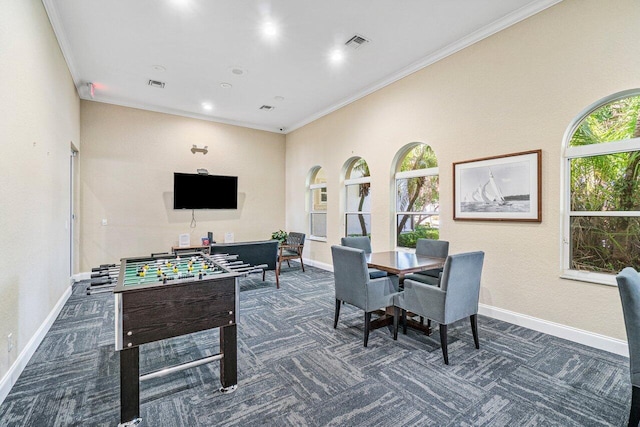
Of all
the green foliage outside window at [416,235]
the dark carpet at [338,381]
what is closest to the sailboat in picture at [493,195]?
the green foliage outside window at [416,235]

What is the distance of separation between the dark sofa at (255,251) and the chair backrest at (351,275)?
5.61 ft

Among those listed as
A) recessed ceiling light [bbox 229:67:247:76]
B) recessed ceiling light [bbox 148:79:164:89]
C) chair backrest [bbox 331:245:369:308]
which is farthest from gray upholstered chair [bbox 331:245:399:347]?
recessed ceiling light [bbox 148:79:164:89]

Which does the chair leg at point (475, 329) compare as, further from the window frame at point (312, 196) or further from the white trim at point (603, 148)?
the window frame at point (312, 196)

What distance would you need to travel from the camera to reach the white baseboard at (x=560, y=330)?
2.66 m

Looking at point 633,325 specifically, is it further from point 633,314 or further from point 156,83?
point 156,83

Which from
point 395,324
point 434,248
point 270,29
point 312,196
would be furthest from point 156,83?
point 395,324

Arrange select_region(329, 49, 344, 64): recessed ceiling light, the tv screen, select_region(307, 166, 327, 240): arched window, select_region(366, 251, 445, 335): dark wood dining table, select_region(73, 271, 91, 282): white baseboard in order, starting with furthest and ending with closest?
select_region(307, 166, 327, 240): arched window
the tv screen
select_region(73, 271, 91, 282): white baseboard
select_region(329, 49, 344, 64): recessed ceiling light
select_region(366, 251, 445, 335): dark wood dining table

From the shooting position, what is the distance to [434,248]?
375cm

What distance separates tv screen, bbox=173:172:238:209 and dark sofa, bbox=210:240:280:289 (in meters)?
2.01

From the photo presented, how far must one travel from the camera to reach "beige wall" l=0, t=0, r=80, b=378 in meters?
2.17

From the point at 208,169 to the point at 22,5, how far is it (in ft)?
14.2

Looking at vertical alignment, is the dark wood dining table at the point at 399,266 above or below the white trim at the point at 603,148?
below

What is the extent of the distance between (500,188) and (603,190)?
87 centimetres

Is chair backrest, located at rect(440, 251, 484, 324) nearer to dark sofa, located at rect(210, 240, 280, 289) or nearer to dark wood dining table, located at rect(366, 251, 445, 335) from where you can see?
dark wood dining table, located at rect(366, 251, 445, 335)
